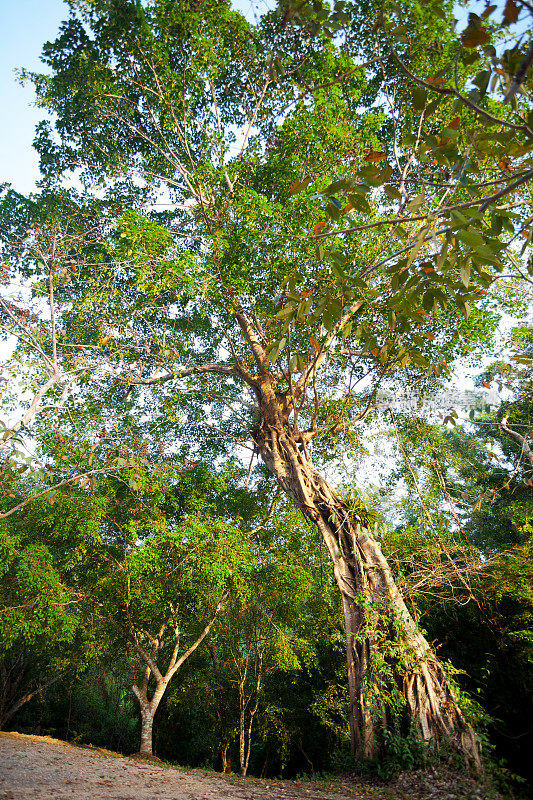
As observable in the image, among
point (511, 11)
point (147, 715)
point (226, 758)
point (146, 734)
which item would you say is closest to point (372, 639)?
point (511, 11)

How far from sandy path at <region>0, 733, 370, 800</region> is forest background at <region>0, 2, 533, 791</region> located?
1031 mm

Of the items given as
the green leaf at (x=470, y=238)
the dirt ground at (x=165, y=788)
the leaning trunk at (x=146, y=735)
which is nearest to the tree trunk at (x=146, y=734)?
the leaning trunk at (x=146, y=735)

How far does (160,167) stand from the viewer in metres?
6.42

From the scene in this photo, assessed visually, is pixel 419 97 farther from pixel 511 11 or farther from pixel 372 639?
pixel 372 639

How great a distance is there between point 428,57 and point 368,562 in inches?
230

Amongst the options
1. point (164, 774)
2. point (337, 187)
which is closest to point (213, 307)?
point (337, 187)

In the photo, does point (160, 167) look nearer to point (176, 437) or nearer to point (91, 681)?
point (176, 437)

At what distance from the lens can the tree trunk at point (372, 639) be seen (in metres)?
3.51

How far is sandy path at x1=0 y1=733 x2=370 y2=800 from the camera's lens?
2676mm

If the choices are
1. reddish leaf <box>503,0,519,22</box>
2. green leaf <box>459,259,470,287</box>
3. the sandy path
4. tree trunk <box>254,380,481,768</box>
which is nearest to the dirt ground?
the sandy path

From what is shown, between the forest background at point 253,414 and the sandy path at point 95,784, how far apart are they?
1031 millimetres

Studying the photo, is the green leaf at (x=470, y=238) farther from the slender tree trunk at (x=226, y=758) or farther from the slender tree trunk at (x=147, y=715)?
the slender tree trunk at (x=226, y=758)

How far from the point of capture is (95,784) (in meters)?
3.22

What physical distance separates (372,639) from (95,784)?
246 centimetres
